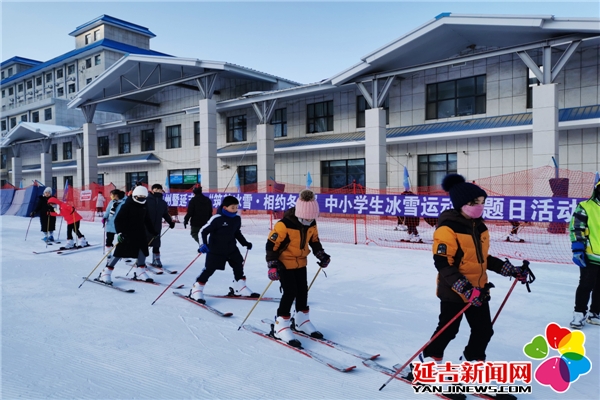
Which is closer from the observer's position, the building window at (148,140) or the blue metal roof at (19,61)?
A: the building window at (148,140)

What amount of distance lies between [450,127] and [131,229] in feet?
44.4

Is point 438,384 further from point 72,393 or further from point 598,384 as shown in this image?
point 72,393

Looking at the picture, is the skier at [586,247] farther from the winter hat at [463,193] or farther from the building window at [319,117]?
the building window at [319,117]

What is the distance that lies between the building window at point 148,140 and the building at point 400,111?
0.14 metres

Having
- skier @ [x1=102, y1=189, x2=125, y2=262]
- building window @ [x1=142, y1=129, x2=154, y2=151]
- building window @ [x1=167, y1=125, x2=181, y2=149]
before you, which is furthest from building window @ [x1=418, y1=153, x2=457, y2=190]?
building window @ [x1=142, y1=129, x2=154, y2=151]

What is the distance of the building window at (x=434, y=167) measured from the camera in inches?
694

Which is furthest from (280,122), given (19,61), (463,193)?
(19,61)

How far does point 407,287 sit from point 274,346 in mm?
3209

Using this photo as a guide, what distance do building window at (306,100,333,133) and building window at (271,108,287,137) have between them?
1.63m

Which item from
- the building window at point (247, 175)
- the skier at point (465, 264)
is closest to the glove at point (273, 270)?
the skier at point (465, 264)

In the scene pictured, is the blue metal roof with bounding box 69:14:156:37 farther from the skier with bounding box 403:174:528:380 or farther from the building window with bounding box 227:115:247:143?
the skier with bounding box 403:174:528:380

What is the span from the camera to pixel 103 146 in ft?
108

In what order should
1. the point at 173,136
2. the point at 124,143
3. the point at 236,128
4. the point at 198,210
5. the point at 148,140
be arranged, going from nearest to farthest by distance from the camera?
1. the point at 198,210
2. the point at 236,128
3. the point at 173,136
4. the point at 148,140
5. the point at 124,143

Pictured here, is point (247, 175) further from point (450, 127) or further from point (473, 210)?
point (473, 210)
